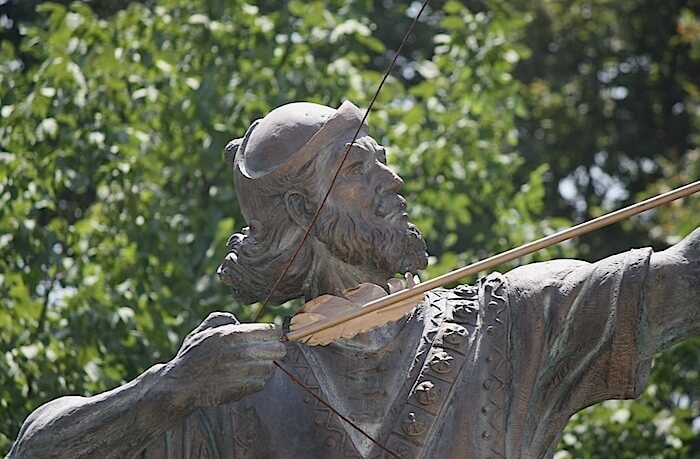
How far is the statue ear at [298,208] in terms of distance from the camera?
5.75 metres

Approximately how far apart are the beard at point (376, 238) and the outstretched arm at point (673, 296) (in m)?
0.62

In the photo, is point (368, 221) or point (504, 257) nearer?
point (504, 257)

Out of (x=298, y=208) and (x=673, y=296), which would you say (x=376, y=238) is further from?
(x=673, y=296)

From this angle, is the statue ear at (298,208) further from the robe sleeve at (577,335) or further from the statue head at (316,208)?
the robe sleeve at (577,335)

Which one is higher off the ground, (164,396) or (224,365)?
(224,365)

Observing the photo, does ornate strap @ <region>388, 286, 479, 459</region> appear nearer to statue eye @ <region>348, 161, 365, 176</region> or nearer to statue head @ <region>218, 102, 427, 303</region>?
statue head @ <region>218, 102, 427, 303</region>

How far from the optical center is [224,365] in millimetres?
5273

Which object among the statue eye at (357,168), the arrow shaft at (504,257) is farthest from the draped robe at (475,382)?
the statue eye at (357,168)

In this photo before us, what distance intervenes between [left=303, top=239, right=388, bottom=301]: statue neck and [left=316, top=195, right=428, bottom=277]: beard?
0.03m

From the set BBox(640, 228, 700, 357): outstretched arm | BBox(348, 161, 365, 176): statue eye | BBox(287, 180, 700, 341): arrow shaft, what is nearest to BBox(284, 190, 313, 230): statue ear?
BBox(348, 161, 365, 176): statue eye

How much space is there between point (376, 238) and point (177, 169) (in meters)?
7.19

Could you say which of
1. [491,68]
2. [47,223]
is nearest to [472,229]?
[491,68]

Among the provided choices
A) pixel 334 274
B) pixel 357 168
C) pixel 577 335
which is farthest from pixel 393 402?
pixel 357 168

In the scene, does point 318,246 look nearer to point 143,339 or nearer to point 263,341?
point 263,341
